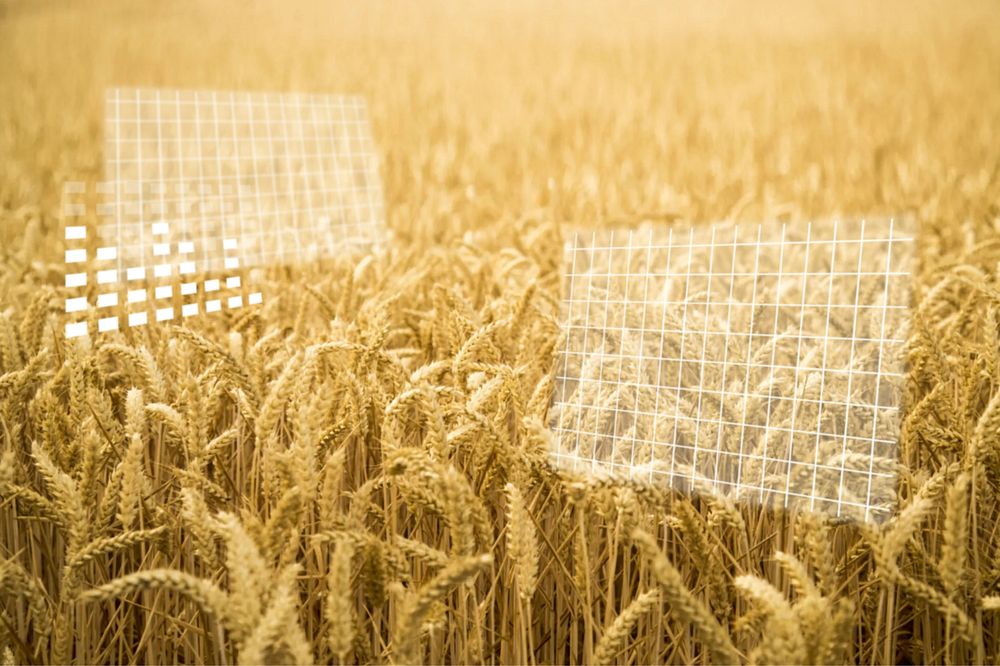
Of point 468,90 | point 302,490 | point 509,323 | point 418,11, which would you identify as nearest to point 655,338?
point 509,323

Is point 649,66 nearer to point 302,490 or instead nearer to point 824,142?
point 824,142

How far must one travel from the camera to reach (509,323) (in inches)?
46.6

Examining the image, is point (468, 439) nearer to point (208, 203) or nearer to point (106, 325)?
point (106, 325)

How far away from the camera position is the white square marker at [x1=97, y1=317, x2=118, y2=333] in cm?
126

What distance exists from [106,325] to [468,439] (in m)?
0.72
